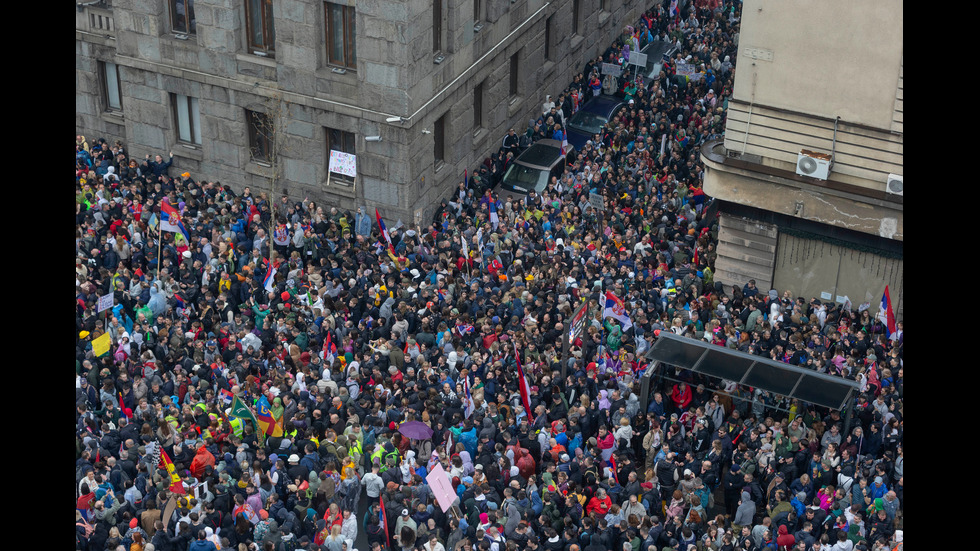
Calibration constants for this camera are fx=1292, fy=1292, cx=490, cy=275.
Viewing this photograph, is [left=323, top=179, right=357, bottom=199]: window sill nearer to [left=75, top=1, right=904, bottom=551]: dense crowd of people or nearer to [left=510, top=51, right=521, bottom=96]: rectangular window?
[left=75, top=1, right=904, bottom=551]: dense crowd of people

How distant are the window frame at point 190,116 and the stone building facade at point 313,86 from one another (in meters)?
0.04

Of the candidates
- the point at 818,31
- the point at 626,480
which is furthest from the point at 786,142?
the point at 626,480

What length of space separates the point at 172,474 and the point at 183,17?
17.6 metres

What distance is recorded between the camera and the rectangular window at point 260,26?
120 feet

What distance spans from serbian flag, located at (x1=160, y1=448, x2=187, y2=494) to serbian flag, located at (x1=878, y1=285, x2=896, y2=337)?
53.8ft

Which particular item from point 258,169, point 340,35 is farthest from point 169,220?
point 340,35

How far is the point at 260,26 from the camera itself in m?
36.9

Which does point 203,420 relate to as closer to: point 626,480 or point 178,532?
point 178,532

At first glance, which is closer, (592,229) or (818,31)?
(818,31)

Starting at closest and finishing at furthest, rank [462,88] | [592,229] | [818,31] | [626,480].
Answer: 1. [626,480]
2. [818,31]
3. [592,229]
4. [462,88]

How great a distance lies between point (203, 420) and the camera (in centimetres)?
2636

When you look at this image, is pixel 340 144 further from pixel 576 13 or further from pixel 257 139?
pixel 576 13

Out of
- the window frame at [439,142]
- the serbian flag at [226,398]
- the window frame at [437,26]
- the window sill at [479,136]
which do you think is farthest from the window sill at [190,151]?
the serbian flag at [226,398]

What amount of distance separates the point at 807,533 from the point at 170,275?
57.5 feet
